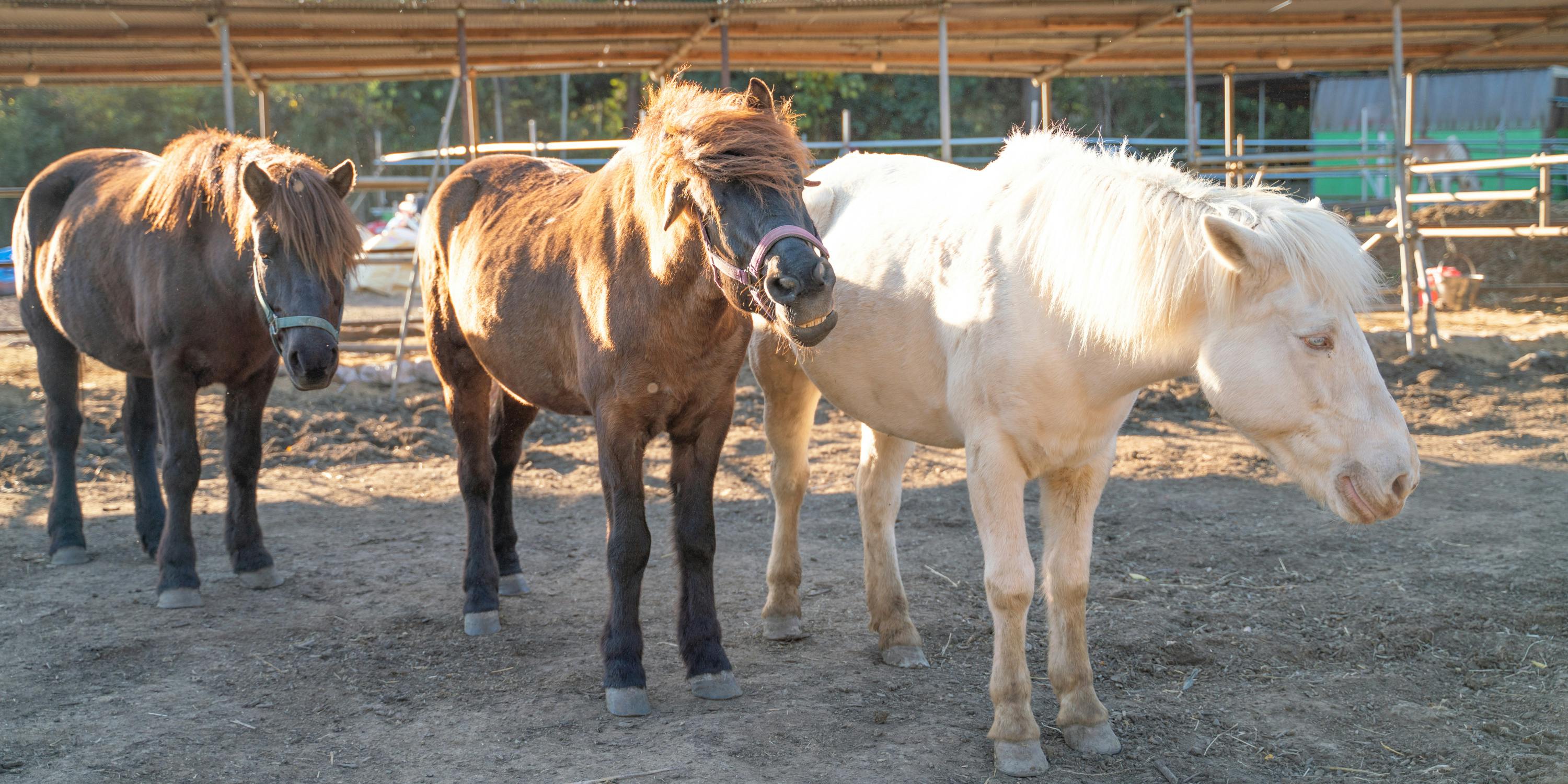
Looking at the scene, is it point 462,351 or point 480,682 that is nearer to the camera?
point 480,682

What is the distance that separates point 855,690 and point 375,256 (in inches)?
568

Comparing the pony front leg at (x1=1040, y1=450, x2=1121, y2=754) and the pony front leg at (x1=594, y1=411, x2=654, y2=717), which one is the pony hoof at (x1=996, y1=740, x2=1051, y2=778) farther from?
the pony front leg at (x1=594, y1=411, x2=654, y2=717)

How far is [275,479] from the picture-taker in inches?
276

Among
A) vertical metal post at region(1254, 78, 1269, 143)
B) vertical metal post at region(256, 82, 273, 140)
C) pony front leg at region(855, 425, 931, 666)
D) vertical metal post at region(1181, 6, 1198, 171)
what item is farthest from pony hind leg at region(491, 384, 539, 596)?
vertical metal post at region(1254, 78, 1269, 143)

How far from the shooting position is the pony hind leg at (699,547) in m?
3.65

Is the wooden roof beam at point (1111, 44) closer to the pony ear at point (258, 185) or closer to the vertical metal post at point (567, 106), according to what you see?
the pony ear at point (258, 185)

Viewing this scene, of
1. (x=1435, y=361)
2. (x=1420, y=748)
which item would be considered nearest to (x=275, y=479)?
(x=1420, y=748)

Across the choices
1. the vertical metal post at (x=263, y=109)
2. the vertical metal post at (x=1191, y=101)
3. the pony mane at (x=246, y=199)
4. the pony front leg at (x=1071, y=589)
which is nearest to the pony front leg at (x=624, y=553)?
the pony front leg at (x=1071, y=589)

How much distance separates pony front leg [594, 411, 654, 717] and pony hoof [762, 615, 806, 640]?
0.78 metres

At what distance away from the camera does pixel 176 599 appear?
181 inches

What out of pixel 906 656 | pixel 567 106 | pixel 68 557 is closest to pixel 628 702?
pixel 906 656

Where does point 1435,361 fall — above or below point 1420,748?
above

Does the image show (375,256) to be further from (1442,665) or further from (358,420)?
(1442,665)

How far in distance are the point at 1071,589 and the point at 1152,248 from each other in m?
1.10
